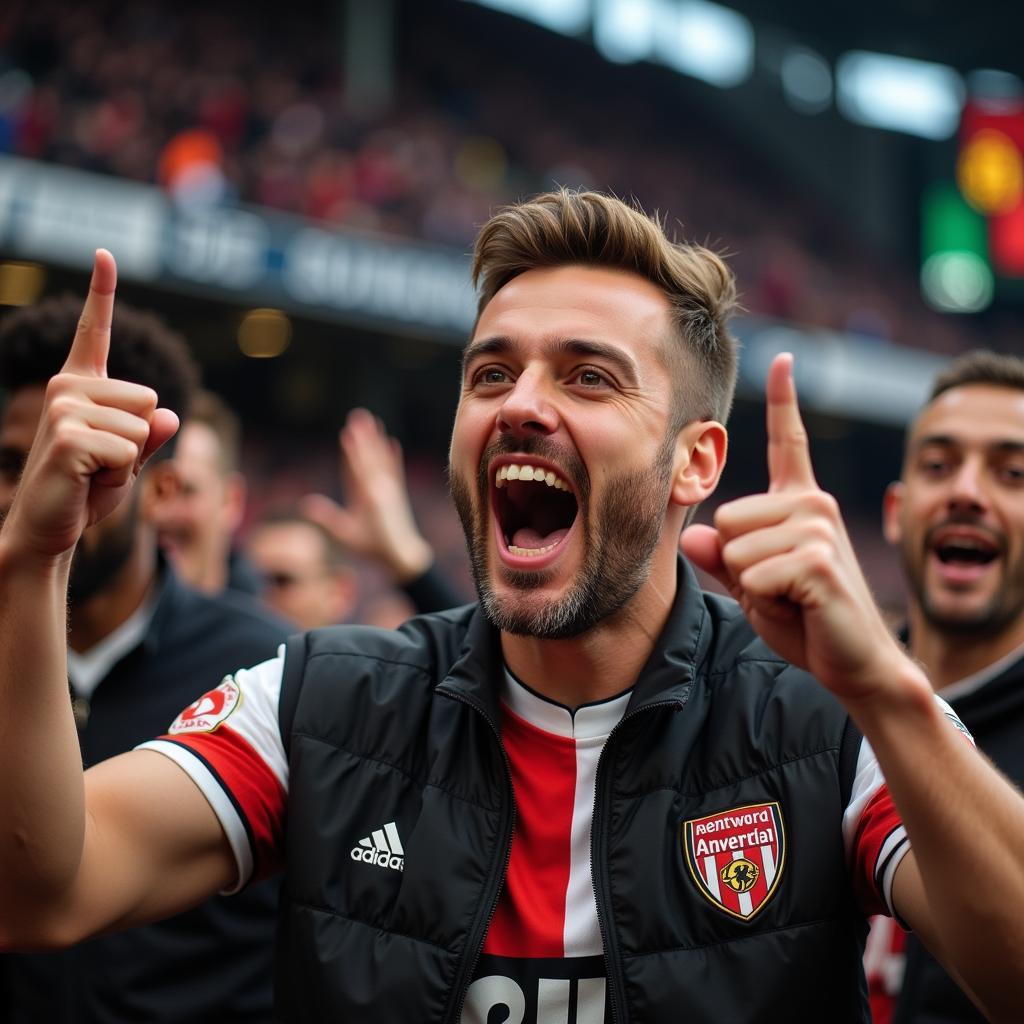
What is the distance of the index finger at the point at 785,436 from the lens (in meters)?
1.82

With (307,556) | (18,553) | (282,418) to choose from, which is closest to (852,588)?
(18,553)

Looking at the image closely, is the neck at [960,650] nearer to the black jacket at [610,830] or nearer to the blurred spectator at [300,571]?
the black jacket at [610,830]

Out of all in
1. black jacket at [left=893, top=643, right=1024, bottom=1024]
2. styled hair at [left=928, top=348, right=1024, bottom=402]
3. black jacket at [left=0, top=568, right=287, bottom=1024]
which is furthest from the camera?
styled hair at [left=928, top=348, right=1024, bottom=402]

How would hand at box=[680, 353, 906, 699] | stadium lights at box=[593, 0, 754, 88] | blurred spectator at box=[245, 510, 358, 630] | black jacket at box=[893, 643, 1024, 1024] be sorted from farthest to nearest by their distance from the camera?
stadium lights at box=[593, 0, 754, 88], blurred spectator at box=[245, 510, 358, 630], black jacket at box=[893, 643, 1024, 1024], hand at box=[680, 353, 906, 699]

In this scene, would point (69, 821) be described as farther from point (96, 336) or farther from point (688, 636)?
point (688, 636)

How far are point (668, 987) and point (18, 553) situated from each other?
3.99ft

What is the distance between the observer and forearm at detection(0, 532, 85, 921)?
6.21 feet

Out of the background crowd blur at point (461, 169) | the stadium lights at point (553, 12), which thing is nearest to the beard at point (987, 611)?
the background crowd blur at point (461, 169)

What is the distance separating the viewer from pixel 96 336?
2.02m

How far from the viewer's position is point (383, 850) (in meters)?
2.27

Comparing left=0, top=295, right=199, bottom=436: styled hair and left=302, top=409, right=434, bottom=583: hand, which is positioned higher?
left=0, top=295, right=199, bottom=436: styled hair

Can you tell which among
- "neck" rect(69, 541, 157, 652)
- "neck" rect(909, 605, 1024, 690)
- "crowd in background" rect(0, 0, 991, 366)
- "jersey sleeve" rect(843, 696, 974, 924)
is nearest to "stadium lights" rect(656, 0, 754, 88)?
"crowd in background" rect(0, 0, 991, 366)

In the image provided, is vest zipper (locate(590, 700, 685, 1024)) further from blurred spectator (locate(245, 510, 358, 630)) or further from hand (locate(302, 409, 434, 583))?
blurred spectator (locate(245, 510, 358, 630))

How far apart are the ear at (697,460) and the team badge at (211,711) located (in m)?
0.95
